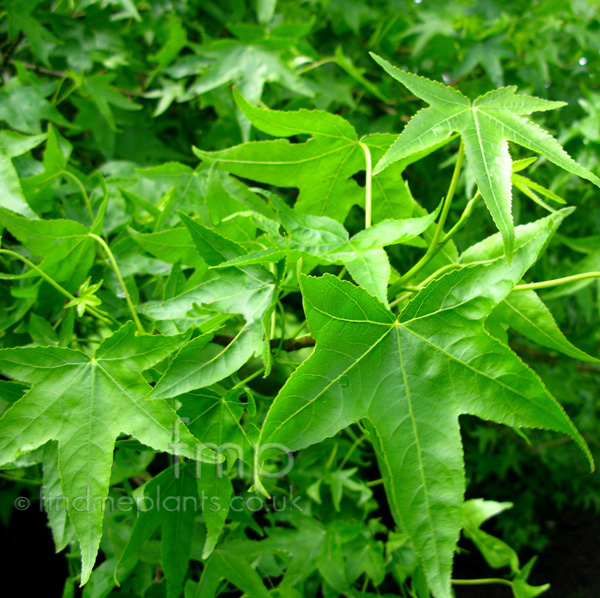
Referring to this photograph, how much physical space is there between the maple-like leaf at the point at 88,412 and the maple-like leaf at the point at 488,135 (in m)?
0.33

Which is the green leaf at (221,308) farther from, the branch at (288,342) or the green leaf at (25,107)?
the green leaf at (25,107)

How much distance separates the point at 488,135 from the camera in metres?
0.55

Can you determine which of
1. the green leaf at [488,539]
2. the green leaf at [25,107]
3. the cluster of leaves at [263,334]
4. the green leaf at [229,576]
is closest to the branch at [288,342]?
the cluster of leaves at [263,334]

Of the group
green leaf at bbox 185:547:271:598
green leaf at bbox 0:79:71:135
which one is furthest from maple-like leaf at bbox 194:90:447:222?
green leaf at bbox 0:79:71:135

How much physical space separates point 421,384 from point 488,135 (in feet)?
0.86

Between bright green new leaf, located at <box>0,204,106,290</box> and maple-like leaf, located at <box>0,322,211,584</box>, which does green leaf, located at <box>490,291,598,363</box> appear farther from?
bright green new leaf, located at <box>0,204,106,290</box>

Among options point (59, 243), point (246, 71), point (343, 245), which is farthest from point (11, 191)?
point (246, 71)

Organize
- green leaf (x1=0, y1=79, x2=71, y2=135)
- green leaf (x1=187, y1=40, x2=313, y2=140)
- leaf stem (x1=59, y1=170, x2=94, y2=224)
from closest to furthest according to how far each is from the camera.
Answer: leaf stem (x1=59, y1=170, x2=94, y2=224) < green leaf (x1=0, y1=79, x2=71, y2=135) < green leaf (x1=187, y1=40, x2=313, y2=140)

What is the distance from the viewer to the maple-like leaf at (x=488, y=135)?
49 centimetres

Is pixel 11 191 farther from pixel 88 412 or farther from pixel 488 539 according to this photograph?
pixel 488 539

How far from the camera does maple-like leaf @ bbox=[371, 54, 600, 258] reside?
0.49 m

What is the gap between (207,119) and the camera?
162 cm

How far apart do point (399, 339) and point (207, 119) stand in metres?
1.28

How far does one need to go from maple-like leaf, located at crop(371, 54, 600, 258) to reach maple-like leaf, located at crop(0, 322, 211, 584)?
327mm
